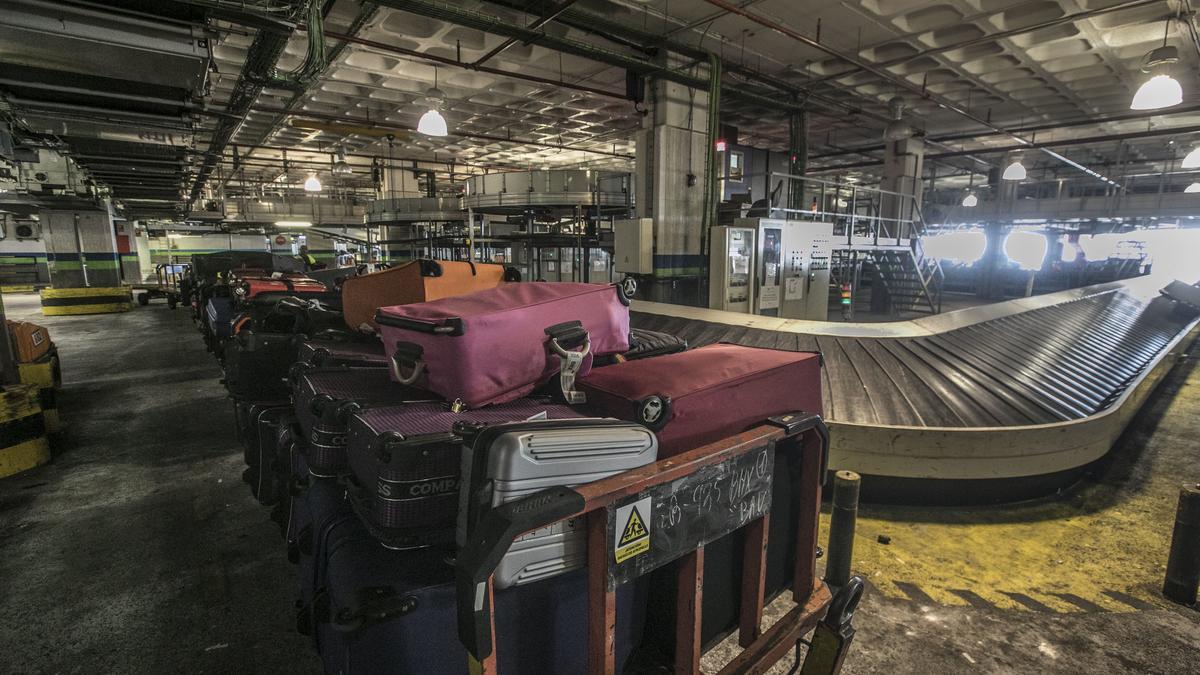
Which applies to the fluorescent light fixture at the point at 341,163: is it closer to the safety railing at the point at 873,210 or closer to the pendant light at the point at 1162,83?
the safety railing at the point at 873,210

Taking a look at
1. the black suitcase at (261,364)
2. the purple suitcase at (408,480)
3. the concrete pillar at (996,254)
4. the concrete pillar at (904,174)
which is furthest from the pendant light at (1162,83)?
the concrete pillar at (996,254)

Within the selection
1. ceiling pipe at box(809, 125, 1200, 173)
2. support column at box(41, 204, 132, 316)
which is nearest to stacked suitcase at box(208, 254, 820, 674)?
ceiling pipe at box(809, 125, 1200, 173)

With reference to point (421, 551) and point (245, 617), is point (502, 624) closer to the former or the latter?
point (421, 551)

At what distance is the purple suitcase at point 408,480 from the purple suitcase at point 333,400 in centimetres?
22

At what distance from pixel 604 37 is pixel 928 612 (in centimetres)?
799

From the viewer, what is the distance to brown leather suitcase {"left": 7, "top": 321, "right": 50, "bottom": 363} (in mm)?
5230

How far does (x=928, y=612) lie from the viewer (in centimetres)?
255

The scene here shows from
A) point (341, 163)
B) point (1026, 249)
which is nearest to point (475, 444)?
point (341, 163)

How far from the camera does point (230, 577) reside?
272 centimetres

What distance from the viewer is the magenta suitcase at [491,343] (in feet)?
5.16

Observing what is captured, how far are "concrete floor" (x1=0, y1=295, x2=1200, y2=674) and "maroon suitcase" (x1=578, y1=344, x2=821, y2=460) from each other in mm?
1262

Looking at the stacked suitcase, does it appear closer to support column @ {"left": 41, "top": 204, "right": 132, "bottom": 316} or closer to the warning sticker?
the warning sticker

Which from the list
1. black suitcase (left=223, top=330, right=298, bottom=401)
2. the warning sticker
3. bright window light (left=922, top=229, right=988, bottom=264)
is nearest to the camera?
the warning sticker

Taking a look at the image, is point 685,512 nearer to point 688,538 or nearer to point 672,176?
point 688,538
